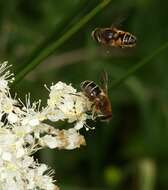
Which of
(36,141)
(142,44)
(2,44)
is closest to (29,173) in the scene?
(36,141)

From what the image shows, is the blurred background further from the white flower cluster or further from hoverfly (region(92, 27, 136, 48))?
the white flower cluster

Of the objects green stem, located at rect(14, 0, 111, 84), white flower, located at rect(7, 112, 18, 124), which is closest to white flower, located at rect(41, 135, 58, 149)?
white flower, located at rect(7, 112, 18, 124)

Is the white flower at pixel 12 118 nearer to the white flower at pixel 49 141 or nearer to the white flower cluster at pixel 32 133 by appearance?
the white flower cluster at pixel 32 133

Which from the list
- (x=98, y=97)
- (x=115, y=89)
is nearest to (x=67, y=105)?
(x=98, y=97)

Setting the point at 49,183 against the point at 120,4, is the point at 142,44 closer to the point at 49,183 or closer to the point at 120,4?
the point at 120,4

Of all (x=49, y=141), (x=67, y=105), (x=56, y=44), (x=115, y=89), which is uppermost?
(x=115, y=89)

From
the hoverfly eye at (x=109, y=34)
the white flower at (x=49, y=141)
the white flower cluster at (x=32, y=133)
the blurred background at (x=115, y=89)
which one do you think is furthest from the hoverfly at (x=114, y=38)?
the blurred background at (x=115, y=89)

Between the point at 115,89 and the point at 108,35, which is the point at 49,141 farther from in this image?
the point at 115,89
